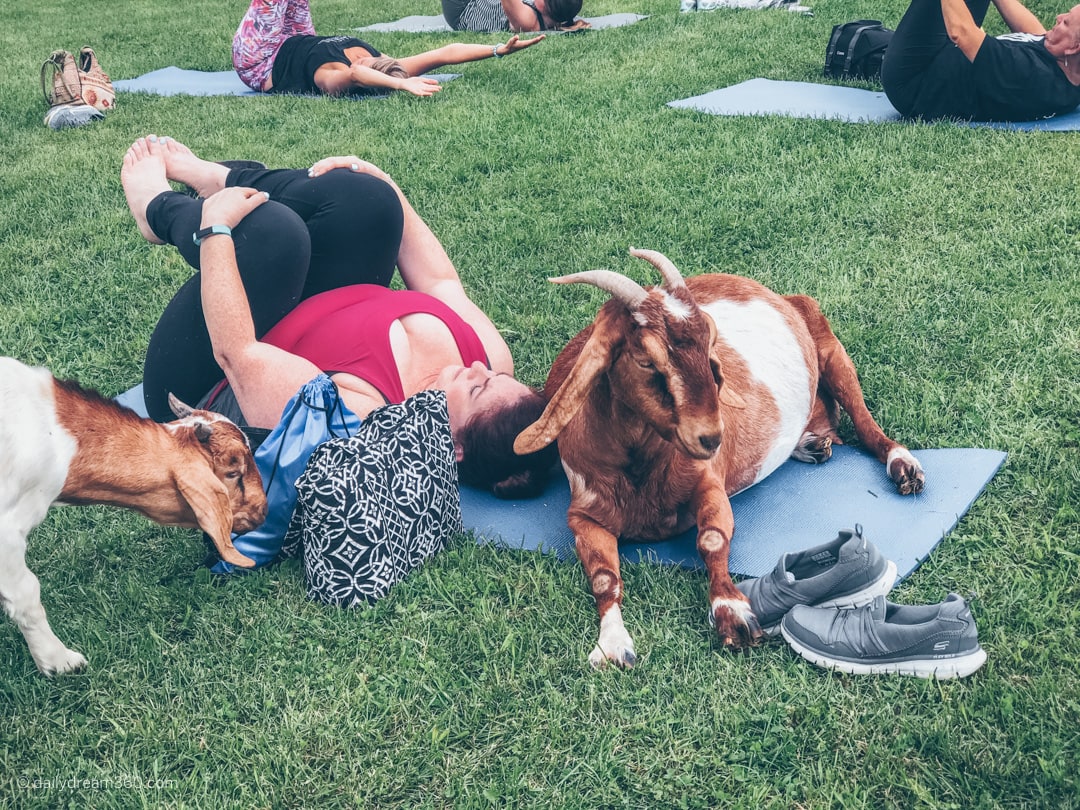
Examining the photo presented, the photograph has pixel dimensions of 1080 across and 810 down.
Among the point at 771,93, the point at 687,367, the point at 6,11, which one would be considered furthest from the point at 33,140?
the point at 6,11

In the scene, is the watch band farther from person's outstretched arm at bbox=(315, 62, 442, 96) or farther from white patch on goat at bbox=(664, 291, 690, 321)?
person's outstretched arm at bbox=(315, 62, 442, 96)

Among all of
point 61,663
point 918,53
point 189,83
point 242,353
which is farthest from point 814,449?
point 189,83

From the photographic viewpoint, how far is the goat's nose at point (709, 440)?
9.03 feet

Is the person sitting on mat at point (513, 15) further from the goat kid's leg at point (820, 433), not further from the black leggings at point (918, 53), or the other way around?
the goat kid's leg at point (820, 433)

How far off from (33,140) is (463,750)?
771cm

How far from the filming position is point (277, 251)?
3.57 metres

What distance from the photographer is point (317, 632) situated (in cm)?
301

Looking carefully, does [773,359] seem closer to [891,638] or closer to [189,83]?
[891,638]

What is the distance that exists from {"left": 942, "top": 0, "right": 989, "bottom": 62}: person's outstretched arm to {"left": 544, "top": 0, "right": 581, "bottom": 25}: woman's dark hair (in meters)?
5.20

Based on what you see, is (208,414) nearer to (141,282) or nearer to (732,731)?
(732,731)

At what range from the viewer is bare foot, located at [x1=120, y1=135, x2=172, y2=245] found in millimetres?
4070

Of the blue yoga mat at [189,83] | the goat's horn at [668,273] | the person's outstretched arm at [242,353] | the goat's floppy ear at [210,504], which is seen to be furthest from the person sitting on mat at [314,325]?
the blue yoga mat at [189,83]

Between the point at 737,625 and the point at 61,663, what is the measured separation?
2.06 metres

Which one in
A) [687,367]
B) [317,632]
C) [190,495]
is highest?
[687,367]
